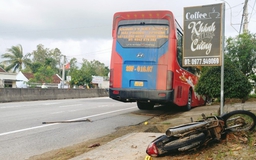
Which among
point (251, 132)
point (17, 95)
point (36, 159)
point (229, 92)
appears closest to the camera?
point (251, 132)

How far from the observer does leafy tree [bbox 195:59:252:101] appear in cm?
836

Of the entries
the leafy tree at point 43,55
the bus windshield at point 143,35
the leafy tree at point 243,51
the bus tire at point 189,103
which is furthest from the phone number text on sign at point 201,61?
the leafy tree at point 43,55

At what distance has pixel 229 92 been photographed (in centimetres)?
835

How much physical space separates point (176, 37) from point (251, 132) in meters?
5.83

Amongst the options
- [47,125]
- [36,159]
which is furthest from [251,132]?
[47,125]

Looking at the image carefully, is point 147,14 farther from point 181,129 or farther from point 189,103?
point 181,129

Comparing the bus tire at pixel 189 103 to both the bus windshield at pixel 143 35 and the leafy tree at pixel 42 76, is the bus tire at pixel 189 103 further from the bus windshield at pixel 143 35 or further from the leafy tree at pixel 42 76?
the leafy tree at pixel 42 76

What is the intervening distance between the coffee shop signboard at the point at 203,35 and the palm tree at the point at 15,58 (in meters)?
52.9

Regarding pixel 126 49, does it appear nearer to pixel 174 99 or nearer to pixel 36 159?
pixel 174 99

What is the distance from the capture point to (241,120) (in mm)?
4516

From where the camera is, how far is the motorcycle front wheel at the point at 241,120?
4.47m

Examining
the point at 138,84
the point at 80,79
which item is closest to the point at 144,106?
the point at 138,84

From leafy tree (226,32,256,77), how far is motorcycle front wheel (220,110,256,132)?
1059 centimetres

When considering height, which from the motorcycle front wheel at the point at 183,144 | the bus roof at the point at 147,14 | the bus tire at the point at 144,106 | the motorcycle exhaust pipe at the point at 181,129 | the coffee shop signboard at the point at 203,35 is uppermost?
the bus roof at the point at 147,14
